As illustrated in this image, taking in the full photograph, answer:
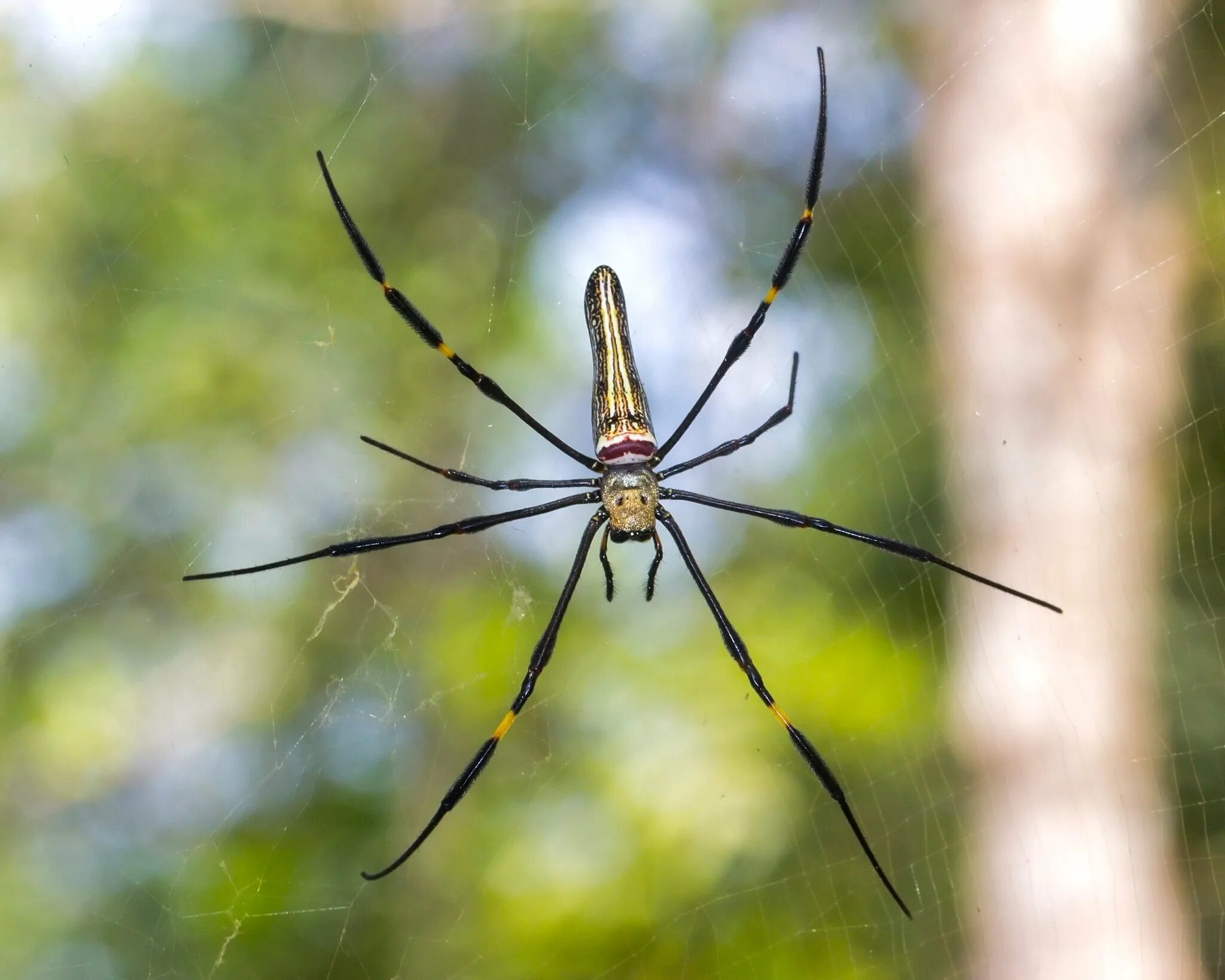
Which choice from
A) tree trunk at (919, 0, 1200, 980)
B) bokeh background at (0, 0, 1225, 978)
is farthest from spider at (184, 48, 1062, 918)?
tree trunk at (919, 0, 1200, 980)

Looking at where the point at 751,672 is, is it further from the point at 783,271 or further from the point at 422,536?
→ the point at 783,271

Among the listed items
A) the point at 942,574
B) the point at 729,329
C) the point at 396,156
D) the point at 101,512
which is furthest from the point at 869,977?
the point at 396,156

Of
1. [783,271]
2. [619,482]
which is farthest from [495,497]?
[783,271]

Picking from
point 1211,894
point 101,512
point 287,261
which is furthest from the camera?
point 1211,894

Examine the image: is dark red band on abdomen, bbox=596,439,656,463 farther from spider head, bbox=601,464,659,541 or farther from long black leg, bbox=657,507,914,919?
long black leg, bbox=657,507,914,919

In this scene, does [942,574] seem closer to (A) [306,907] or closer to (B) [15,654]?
(A) [306,907]

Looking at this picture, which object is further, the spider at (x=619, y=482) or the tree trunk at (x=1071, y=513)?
the tree trunk at (x=1071, y=513)

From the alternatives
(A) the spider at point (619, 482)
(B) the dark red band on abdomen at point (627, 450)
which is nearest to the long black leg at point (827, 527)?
(A) the spider at point (619, 482)

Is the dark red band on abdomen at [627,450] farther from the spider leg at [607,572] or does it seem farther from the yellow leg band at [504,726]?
the yellow leg band at [504,726]
